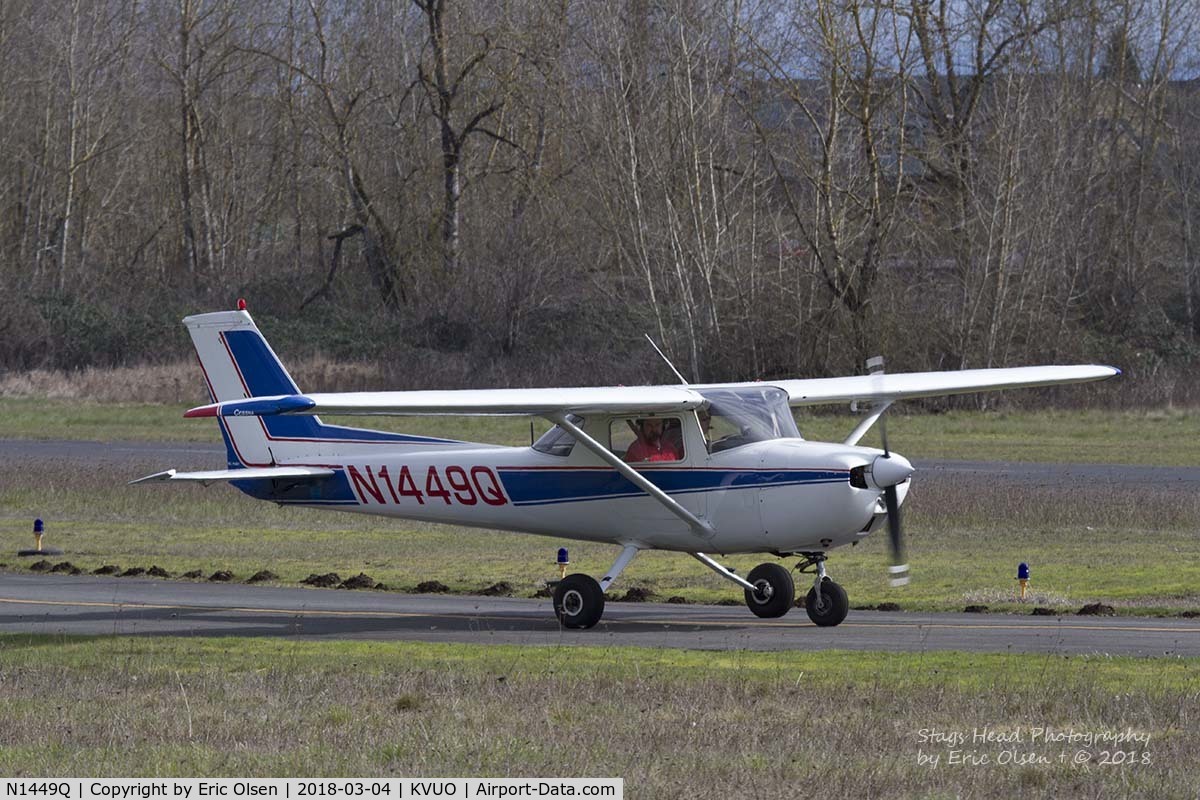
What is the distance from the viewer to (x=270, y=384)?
17188mm

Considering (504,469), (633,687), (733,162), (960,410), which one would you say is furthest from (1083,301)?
(633,687)

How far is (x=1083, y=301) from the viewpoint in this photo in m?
50.7

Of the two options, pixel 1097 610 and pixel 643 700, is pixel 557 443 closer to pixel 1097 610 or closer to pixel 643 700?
pixel 643 700

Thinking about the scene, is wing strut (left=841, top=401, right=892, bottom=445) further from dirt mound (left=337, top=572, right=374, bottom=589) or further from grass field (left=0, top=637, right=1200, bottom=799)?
dirt mound (left=337, top=572, right=374, bottom=589)

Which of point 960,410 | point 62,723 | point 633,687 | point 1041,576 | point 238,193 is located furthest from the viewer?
point 238,193

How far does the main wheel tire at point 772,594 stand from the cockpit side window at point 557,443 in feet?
7.71

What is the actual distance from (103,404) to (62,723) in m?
41.2

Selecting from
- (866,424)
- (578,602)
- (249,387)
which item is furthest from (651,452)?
(249,387)

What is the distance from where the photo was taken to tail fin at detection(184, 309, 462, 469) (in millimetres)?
17062

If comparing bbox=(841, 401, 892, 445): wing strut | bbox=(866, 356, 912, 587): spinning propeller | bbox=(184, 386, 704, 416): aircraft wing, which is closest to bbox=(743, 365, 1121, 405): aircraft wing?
bbox=(841, 401, 892, 445): wing strut

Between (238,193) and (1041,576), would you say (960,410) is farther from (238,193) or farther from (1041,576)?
(238,193)

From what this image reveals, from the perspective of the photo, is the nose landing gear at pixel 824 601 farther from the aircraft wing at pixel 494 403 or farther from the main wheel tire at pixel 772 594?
the aircraft wing at pixel 494 403

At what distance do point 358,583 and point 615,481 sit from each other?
190 inches

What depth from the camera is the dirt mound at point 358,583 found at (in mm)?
18344
